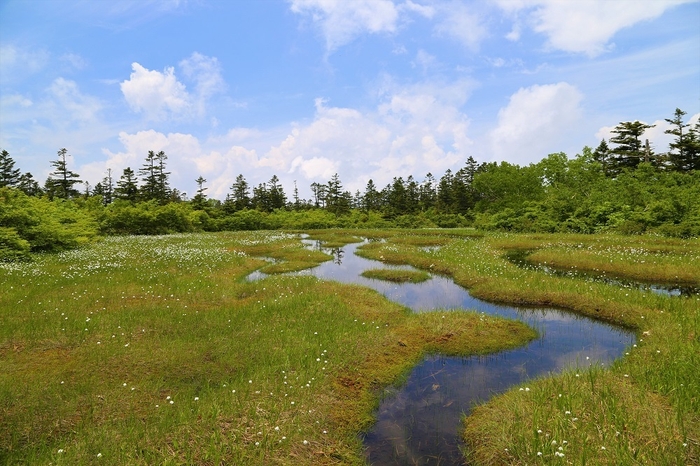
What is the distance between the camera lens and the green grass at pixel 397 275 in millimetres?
19312

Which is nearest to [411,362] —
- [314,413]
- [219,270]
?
[314,413]

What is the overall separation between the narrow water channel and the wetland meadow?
4 centimetres

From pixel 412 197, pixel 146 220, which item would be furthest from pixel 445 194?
pixel 146 220

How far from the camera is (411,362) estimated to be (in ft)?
30.7

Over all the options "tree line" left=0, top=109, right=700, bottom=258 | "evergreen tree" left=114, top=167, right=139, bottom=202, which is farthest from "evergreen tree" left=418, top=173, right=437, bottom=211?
"evergreen tree" left=114, top=167, right=139, bottom=202

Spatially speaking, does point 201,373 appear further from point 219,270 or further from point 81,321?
point 219,270

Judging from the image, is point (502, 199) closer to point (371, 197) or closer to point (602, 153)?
point (602, 153)

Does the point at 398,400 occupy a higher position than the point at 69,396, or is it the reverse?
the point at 69,396

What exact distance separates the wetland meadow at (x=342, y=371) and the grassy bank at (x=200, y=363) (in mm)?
45

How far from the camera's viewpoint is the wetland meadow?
554cm

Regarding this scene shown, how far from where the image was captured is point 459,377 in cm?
862

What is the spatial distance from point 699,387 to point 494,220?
4209 centimetres

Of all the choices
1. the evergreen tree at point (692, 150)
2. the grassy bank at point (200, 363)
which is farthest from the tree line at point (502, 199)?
the grassy bank at point (200, 363)

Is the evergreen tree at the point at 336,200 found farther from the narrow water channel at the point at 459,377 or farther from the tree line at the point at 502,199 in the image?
the narrow water channel at the point at 459,377
